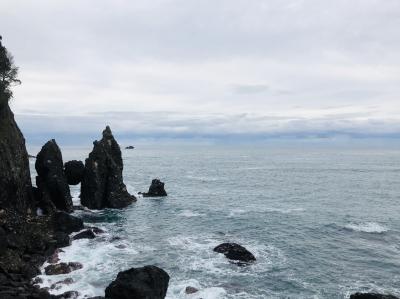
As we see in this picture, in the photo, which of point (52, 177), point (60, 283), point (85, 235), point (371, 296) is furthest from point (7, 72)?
point (371, 296)

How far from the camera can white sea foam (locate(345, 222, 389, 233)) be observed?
66.6 meters

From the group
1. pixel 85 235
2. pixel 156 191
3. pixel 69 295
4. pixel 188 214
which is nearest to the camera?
pixel 69 295

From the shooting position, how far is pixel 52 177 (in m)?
73.6

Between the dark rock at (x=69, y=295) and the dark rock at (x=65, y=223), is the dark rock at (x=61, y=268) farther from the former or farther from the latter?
the dark rock at (x=65, y=223)

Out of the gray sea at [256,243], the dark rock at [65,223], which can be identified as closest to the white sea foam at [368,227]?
the gray sea at [256,243]

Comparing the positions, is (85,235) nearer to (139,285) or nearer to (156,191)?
(139,285)

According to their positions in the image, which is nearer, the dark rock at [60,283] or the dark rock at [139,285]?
the dark rock at [139,285]

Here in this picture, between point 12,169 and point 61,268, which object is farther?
point 12,169

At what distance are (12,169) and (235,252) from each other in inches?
1344

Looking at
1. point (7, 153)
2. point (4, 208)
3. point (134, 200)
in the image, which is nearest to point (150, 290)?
point (4, 208)

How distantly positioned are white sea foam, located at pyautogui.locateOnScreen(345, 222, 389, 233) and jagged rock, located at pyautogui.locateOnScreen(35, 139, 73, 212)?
4991cm

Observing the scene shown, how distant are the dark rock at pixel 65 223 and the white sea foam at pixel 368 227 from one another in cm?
4381

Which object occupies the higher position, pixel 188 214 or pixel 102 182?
pixel 102 182

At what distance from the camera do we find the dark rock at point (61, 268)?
4546 centimetres
